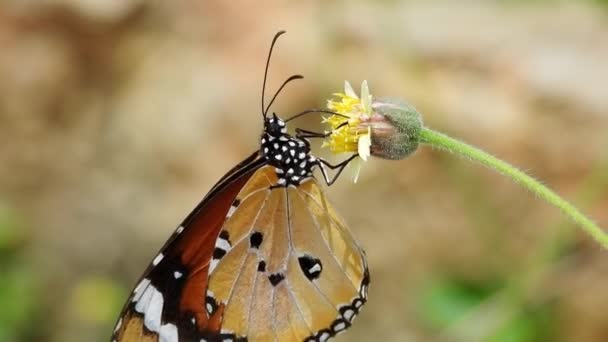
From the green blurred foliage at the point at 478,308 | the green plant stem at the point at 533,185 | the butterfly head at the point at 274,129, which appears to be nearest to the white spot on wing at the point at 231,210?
the butterfly head at the point at 274,129

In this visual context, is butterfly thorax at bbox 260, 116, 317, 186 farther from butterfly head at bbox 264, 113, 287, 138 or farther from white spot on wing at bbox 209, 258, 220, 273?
white spot on wing at bbox 209, 258, 220, 273

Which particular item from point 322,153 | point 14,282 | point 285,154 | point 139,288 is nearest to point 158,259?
point 139,288

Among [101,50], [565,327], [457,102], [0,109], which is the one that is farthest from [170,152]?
[565,327]

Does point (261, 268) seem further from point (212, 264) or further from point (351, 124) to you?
point (351, 124)

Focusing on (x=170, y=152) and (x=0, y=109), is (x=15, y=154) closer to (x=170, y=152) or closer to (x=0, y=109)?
(x=0, y=109)

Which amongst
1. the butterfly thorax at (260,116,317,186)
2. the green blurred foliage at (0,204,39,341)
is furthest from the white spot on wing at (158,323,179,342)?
the green blurred foliage at (0,204,39,341)

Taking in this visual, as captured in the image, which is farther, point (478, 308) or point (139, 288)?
point (478, 308)
